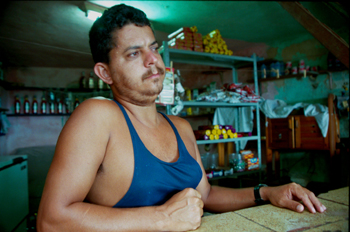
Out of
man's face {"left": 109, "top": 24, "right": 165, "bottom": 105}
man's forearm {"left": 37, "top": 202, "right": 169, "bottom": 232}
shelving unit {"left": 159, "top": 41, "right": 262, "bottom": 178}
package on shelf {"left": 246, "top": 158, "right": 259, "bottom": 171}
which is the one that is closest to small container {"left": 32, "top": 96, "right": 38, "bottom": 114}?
shelving unit {"left": 159, "top": 41, "right": 262, "bottom": 178}

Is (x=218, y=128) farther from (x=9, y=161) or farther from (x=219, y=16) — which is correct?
(x=9, y=161)

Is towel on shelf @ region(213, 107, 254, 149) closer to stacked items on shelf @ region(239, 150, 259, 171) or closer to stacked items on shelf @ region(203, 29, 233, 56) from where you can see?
stacked items on shelf @ region(239, 150, 259, 171)

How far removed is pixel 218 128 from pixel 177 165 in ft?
6.32

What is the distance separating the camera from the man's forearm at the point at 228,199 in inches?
41.6

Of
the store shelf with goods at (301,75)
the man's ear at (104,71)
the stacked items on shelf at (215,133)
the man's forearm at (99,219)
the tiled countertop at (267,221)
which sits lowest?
the tiled countertop at (267,221)

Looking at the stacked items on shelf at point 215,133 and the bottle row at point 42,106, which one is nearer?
the stacked items on shelf at point 215,133

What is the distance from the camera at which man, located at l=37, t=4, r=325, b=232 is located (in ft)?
2.18

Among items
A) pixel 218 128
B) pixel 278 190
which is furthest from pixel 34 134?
pixel 278 190

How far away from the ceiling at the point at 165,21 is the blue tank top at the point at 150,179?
7.56 ft

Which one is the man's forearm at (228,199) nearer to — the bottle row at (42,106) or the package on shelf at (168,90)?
the package on shelf at (168,90)

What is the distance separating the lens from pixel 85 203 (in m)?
0.68

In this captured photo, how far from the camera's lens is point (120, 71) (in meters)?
0.96

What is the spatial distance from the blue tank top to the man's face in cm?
12

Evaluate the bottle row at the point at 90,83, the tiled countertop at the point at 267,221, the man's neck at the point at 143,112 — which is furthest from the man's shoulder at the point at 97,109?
the bottle row at the point at 90,83
